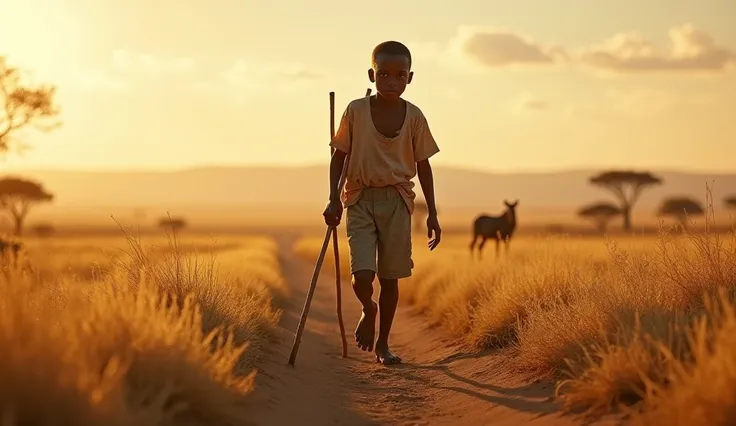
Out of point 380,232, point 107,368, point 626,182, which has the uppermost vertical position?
point 626,182

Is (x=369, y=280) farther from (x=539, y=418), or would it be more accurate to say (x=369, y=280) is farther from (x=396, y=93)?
(x=539, y=418)

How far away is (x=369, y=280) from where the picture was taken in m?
8.65

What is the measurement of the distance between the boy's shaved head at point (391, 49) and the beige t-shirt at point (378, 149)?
1.47 feet

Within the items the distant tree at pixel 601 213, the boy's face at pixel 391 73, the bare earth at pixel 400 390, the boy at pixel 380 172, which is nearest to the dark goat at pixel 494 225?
the bare earth at pixel 400 390

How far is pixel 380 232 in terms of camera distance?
29.0ft

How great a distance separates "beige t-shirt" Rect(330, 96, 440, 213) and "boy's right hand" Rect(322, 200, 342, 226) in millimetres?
146

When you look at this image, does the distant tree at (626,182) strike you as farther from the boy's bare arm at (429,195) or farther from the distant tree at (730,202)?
the boy's bare arm at (429,195)

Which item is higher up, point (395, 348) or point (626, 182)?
point (626, 182)

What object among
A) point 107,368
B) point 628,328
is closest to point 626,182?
point 628,328

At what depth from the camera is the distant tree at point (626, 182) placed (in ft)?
205

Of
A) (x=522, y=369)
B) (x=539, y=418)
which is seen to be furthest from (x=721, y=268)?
(x=539, y=418)

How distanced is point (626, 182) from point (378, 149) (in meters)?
57.8

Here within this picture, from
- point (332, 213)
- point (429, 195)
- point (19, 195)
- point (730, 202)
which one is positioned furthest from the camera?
point (730, 202)

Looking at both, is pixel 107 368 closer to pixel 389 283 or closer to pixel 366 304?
pixel 366 304
